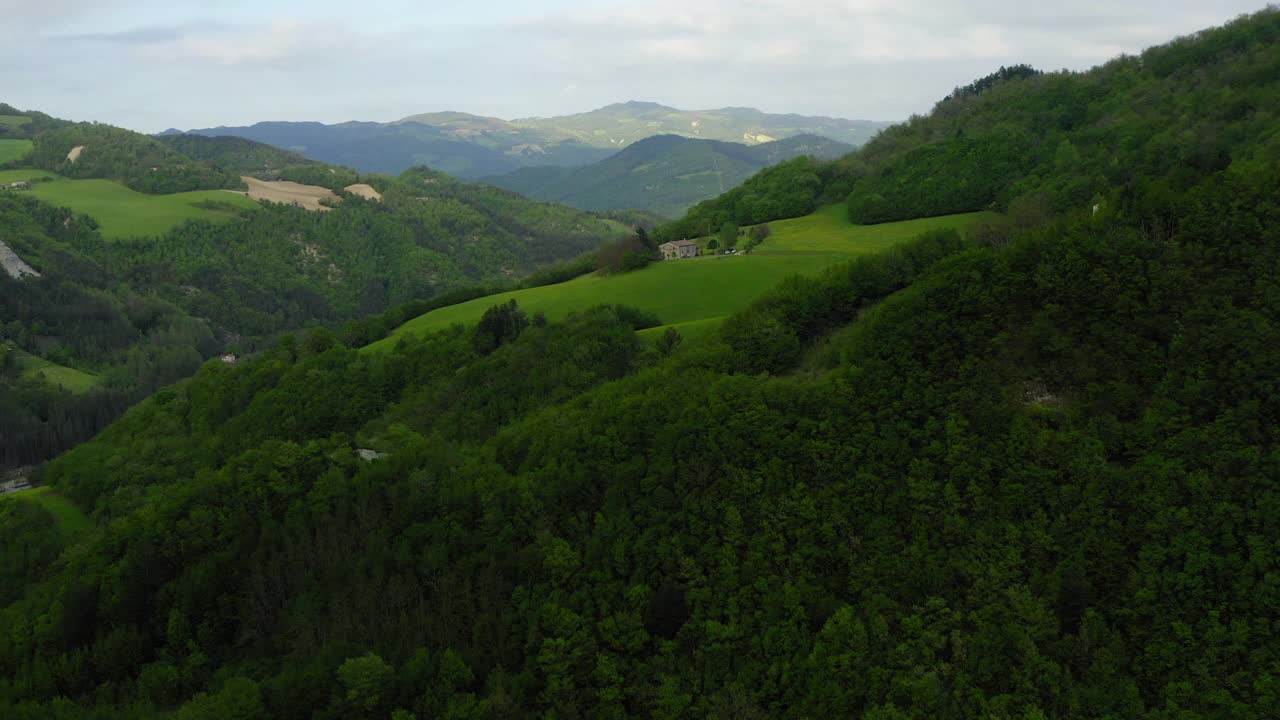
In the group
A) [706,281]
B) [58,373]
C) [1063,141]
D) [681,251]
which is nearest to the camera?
[706,281]

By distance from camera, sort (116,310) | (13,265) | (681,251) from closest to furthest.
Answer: (681,251) < (116,310) < (13,265)

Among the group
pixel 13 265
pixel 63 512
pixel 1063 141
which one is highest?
pixel 1063 141

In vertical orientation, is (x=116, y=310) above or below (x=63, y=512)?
above

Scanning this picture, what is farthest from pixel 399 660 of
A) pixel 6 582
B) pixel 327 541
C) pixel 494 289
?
pixel 494 289

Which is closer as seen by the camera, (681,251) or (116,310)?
(681,251)

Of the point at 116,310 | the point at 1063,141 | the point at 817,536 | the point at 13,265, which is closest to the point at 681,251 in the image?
the point at 1063,141

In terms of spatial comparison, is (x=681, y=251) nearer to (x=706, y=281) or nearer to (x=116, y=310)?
(x=706, y=281)

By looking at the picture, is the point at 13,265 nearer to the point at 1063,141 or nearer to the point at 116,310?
the point at 116,310
